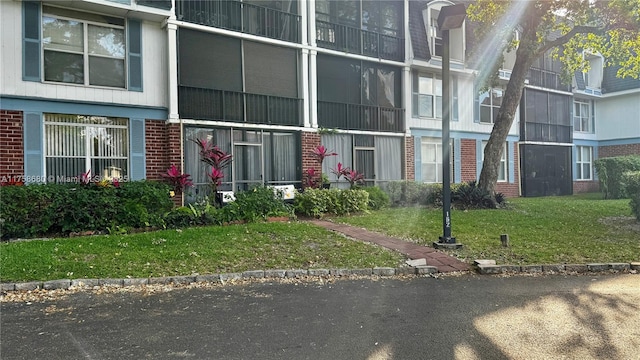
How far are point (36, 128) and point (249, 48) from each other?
6.31 metres

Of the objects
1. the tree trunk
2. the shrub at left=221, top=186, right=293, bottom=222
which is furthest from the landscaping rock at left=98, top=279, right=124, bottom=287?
the tree trunk

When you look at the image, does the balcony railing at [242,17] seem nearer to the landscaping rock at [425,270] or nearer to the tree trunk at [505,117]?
the tree trunk at [505,117]

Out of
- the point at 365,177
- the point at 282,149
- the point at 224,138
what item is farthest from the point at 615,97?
the point at 224,138

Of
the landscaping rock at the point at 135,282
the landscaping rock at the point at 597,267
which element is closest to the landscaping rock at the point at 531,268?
the landscaping rock at the point at 597,267

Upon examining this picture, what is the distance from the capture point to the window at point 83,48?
10.8 metres

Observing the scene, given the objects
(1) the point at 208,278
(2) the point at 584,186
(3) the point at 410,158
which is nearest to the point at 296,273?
(1) the point at 208,278

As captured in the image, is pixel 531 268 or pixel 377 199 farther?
pixel 377 199

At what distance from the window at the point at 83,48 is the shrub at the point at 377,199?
7975 mm

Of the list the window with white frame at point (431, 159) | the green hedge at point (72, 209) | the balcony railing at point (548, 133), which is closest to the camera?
the green hedge at point (72, 209)

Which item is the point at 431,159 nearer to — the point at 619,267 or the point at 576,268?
the point at 619,267

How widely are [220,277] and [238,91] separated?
819 centimetres

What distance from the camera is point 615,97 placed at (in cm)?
2628

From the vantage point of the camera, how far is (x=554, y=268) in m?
6.84

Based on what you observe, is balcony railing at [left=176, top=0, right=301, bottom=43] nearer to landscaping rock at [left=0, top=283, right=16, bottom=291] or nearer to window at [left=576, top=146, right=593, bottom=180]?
landscaping rock at [left=0, top=283, right=16, bottom=291]
